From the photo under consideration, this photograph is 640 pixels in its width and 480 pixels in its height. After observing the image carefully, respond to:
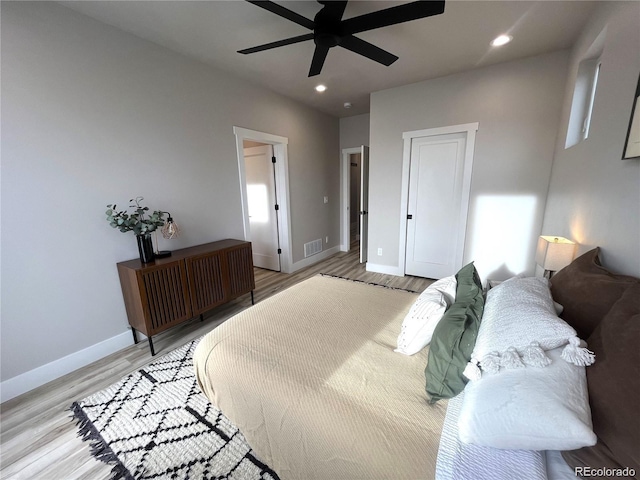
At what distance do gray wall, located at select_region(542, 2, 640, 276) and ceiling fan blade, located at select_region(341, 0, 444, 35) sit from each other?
1.02 metres

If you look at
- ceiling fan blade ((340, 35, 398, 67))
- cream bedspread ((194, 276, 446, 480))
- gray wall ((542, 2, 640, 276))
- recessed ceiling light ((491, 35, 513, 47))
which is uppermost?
recessed ceiling light ((491, 35, 513, 47))

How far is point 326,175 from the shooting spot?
4.72m

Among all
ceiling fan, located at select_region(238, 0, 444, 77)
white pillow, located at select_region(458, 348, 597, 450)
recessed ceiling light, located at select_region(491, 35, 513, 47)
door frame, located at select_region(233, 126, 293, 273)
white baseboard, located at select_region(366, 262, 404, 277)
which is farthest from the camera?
white baseboard, located at select_region(366, 262, 404, 277)

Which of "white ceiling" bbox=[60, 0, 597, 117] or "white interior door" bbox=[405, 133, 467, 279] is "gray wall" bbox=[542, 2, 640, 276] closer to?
"white ceiling" bbox=[60, 0, 597, 117]

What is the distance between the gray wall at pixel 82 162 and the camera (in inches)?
66.0

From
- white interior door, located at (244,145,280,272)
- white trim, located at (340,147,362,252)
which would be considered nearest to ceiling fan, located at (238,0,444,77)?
white interior door, located at (244,145,280,272)

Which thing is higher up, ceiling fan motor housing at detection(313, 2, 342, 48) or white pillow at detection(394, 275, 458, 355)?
ceiling fan motor housing at detection(313, 2, 342, 48)

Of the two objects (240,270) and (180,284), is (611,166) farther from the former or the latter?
(180,284)

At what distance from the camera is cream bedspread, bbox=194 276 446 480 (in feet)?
2.68

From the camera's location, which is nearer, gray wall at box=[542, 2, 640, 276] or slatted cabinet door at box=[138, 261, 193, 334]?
gray wall at box=[542, 2, 640, 276]

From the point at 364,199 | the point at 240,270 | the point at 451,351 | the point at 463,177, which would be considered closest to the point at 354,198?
the point at 364,199

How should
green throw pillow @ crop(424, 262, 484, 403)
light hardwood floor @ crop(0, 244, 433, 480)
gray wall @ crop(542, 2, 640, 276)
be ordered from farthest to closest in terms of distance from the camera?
light hardwood floor @ crop(0, 244, 433, 480), gray wall @ crop(542, 2, 640, 276), green throw pillow @ crop(424, 262, 484, 403)

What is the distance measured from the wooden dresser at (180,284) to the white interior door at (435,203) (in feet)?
7.88

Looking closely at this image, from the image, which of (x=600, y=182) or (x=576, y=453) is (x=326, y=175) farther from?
(x=576, y=453)
